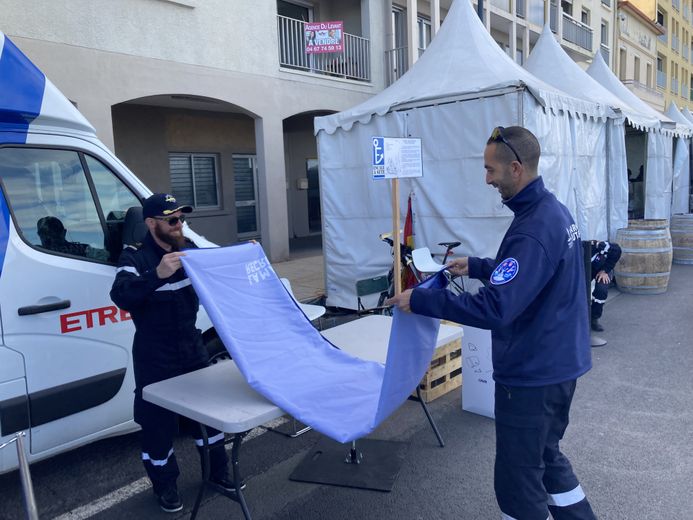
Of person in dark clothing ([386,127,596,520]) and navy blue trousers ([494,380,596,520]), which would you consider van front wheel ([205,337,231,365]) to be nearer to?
person in dark clothing ([386,127,596,520])

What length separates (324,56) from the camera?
13.4 meters

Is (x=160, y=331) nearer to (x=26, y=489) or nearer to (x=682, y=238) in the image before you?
(x=26, y=489)

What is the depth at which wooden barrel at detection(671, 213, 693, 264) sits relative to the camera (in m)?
10.7

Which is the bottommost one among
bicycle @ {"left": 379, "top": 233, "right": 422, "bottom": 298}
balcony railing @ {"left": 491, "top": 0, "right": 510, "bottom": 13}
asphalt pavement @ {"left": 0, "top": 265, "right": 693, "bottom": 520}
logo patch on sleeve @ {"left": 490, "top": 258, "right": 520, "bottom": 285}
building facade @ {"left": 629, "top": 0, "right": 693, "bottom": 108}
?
asphalt pavement @ {"left": 0, "top": 265, "right": 693, "bottom": 520}

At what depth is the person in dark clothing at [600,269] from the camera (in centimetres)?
647

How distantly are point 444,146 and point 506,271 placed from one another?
16.4 ft

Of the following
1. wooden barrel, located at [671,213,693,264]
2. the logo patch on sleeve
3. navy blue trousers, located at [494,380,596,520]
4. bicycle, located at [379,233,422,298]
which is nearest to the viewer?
the logo patch on sleeve

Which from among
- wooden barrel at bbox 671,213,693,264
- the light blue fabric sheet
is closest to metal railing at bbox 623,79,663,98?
wooden barrel at bbox 671,213,693,264

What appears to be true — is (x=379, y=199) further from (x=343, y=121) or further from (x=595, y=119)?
(x=595, y=119)

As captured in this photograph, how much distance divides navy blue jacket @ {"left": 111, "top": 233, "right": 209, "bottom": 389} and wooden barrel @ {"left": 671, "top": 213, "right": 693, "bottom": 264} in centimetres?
1028

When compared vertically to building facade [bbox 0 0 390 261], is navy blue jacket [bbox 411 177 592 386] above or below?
below

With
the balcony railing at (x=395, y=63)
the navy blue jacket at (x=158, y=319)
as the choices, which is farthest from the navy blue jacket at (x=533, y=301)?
the balcony railing at (x=395, y=63)

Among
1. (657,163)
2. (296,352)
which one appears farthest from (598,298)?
(657,163)

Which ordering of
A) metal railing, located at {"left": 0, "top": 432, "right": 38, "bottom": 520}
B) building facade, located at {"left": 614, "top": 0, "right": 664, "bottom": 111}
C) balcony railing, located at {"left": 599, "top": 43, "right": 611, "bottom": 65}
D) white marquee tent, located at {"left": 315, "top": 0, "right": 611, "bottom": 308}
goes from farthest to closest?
building facade, located at {"left": 614, "top": 0, "right": 664, "bottom": 111} < balcony railing, located at {"left": 599, "top": 43, "right": 611, "bottom": 65} < white marquee tent, located at {"left": 315, "top": 0, "right": 611, "bottom": 308} < metal railing, located at {"left": 0, "top": 432, "right": 38, "bottom": 520}
